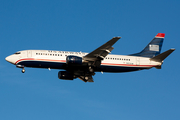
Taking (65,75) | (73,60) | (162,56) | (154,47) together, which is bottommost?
(65,75)

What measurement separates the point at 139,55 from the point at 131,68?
481cm

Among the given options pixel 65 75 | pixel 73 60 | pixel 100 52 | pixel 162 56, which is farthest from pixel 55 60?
pixel 162 56

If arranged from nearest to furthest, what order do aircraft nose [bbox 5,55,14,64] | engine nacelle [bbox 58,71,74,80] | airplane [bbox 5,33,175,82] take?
1. airplane [bbox 5,33,175,82]
2. aircraft nose [bbox 5,55,14,64]
3. engine nacelle [bbox 58,71,74,80]

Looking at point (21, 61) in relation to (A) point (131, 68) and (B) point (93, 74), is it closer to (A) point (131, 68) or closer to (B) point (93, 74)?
(B) point (93, 74)

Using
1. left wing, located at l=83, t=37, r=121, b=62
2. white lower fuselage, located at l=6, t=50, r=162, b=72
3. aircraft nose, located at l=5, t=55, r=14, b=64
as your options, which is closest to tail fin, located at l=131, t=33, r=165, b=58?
white lower fuselage, located at l=6, t=50, r=162, b=72

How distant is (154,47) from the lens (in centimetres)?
6662

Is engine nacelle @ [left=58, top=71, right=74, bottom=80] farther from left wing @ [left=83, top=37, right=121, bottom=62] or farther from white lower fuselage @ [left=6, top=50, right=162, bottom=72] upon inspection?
left wing @ [left=83, top=37, right=121, bottom=62]

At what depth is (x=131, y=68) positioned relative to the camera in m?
61.9

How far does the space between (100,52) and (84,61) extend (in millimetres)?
3552

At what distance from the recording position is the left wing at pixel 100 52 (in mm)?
53531

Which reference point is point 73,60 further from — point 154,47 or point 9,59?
point 154,47

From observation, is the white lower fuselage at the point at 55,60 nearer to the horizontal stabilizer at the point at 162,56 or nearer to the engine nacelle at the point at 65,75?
the horizontal stabilizer at the point at 162,56

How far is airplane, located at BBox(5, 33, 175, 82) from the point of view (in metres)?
56.2

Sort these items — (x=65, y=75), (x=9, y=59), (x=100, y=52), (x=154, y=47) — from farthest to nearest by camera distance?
→ (x=154, y=47), (x=65, y=75), (x=9, y=59), (x=100, y=52)
